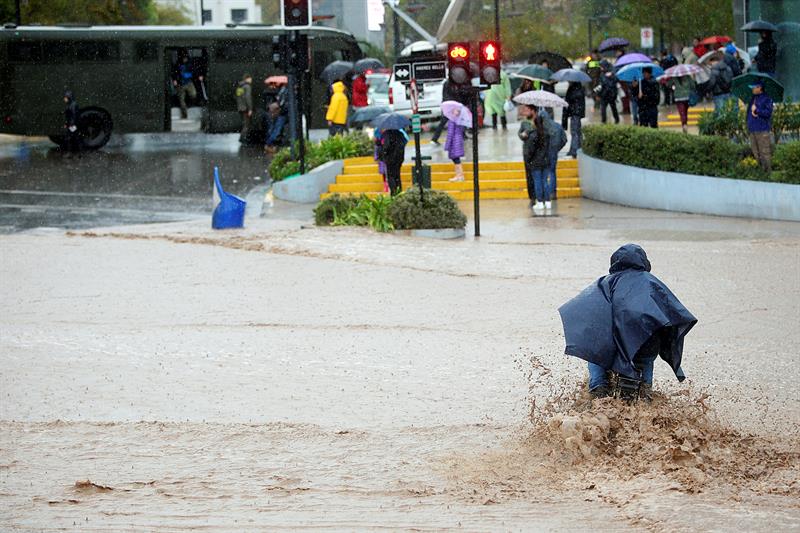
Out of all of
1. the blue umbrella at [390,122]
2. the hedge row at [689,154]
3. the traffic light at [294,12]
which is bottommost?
the hedge row at [689,154]

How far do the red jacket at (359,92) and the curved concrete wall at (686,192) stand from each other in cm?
925

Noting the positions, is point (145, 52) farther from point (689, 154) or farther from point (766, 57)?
point (689, 154)

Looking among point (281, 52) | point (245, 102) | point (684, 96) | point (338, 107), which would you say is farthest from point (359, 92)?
point (281, 52)

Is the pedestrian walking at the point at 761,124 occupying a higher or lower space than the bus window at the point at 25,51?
lower

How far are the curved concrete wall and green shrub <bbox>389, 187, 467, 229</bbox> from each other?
4.58 m

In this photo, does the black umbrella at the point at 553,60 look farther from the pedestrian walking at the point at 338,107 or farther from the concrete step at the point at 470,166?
the concrete step at the point at 470,166

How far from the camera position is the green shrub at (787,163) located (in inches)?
824

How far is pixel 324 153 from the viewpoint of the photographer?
2731 cm

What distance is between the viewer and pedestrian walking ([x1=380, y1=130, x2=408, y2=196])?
77.6 ft

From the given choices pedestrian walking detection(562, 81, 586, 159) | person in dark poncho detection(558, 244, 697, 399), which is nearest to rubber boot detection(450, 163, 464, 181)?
pedestrian walking detection(562, 81, 586, 159)

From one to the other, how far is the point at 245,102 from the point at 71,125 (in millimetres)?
4646

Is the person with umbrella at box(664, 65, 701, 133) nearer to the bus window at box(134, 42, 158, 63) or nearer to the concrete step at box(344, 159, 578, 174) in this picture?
the concrete step at box(344, 159, 578, 174)

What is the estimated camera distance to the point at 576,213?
22797 mm

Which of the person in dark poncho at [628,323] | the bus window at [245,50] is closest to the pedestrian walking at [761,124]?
the person in dark poncho at [628,323]
